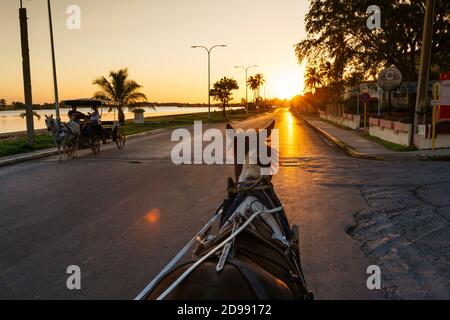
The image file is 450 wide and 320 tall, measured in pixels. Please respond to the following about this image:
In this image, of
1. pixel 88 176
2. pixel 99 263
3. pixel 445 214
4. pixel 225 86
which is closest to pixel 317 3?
pixel 88 176

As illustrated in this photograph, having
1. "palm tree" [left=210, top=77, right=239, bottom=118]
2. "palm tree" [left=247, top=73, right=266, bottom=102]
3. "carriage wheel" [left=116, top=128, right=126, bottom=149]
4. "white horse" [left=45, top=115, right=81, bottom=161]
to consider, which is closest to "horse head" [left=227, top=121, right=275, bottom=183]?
"white horse" [left=45, top=115, right=81, bottom=161]

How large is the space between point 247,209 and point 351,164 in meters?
11.4

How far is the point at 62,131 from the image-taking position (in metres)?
15.5

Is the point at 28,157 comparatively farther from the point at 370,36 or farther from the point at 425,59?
the point at 370,36

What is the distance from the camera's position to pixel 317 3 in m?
32.8

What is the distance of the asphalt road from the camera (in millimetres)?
4668

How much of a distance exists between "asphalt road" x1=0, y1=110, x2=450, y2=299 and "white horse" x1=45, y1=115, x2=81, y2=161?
5.79 ft

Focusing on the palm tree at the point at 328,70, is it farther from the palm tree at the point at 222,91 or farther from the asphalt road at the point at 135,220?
the palm tree at the point at 222,91

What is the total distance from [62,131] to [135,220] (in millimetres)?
9746

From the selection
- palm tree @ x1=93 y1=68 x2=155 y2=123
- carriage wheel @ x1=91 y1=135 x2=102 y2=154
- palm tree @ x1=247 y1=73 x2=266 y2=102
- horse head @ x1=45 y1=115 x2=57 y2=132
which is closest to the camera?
horse head @ x1=45 y1=115 x2=57 y2=132

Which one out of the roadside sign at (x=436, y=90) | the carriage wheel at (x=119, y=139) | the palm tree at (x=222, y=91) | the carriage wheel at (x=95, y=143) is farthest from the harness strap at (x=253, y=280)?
the palm tree at (x=222, y=91)

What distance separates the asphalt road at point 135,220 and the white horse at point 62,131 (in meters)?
1.76

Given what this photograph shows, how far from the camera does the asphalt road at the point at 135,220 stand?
4.67 m

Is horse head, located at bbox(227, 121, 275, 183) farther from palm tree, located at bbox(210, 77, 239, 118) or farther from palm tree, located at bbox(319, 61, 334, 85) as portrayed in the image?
palm tree, located at bbox(210, 77, 239, 118)
